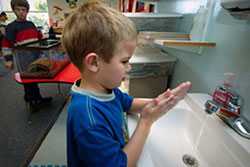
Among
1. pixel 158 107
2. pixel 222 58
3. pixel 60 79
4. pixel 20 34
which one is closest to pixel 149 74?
pixel 222 58

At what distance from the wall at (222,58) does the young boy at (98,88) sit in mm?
315

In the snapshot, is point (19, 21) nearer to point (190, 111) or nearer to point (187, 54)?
point (187, 54)

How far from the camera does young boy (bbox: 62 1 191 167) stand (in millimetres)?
439

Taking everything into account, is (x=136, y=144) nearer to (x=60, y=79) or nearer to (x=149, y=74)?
(x=149, y=74)

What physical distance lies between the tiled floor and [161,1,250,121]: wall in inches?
45.4

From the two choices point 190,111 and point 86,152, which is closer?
→ point 86,152

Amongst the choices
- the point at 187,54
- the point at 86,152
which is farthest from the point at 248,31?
the point at 86,152

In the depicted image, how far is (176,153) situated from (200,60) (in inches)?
17.8

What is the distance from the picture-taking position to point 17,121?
1999mm

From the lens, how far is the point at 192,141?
757 millimetres

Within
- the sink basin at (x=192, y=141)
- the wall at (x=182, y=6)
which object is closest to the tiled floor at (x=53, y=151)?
the sink basin at (x=192, y=141)

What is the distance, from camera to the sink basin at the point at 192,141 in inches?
20.8

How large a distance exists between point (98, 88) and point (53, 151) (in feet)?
4.08

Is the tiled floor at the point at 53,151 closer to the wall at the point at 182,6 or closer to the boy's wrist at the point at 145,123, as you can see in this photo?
the boy's wrist at the point at 145,123
